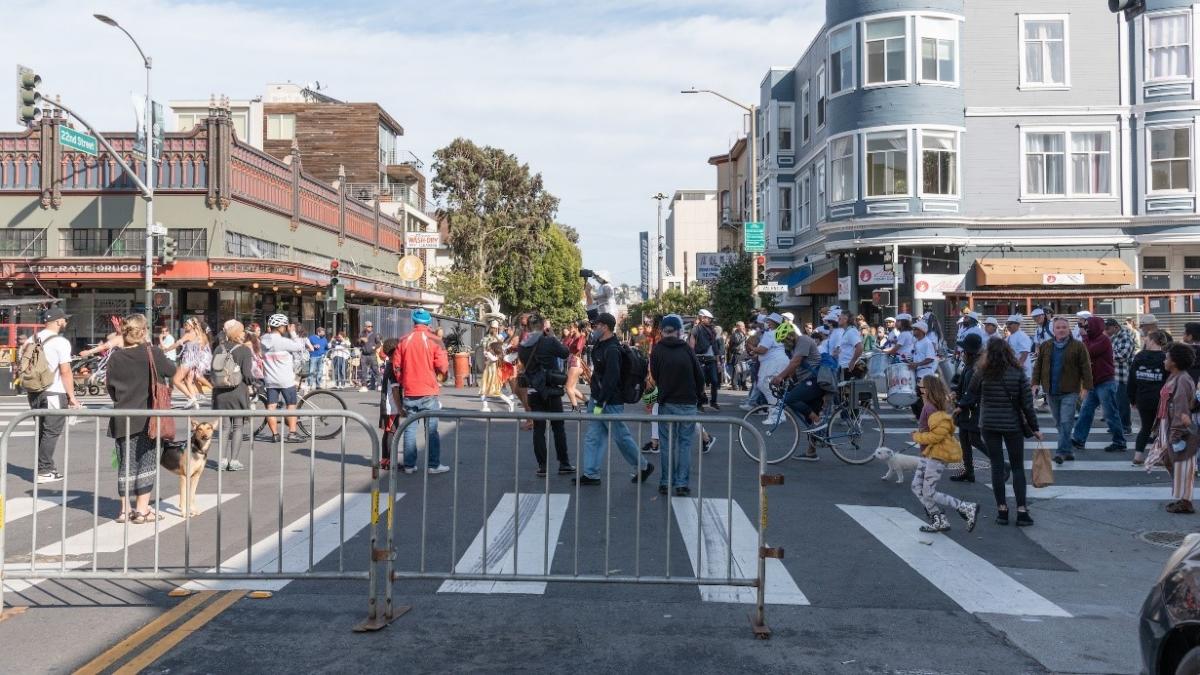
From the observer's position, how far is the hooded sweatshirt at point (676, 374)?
9898 mm

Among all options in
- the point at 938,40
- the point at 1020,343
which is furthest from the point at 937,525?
the point at 938,40

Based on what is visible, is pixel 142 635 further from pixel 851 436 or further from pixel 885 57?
pixel 885 57

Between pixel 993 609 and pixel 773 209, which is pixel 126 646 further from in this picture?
pixel 773 209

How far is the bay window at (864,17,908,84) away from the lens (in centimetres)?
2977

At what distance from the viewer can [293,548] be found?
24.6ft

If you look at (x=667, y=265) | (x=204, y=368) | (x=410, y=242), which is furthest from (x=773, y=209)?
(x=667, y=265)

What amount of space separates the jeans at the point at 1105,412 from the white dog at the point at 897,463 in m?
3.54

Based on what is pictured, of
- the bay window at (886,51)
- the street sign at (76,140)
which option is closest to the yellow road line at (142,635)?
the street sign at (76,140)

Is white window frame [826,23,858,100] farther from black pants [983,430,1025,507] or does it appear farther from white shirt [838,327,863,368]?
black pants [983,430,1025,507]

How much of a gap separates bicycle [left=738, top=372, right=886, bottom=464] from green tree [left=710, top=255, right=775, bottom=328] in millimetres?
26373

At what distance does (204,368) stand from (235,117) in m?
44.0

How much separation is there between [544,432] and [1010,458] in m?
4.66

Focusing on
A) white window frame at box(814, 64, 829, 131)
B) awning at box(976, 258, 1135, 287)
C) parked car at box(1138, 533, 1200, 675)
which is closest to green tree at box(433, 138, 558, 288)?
white window frame at box(814, 64, 829, 131)

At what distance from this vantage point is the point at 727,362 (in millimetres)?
26828
